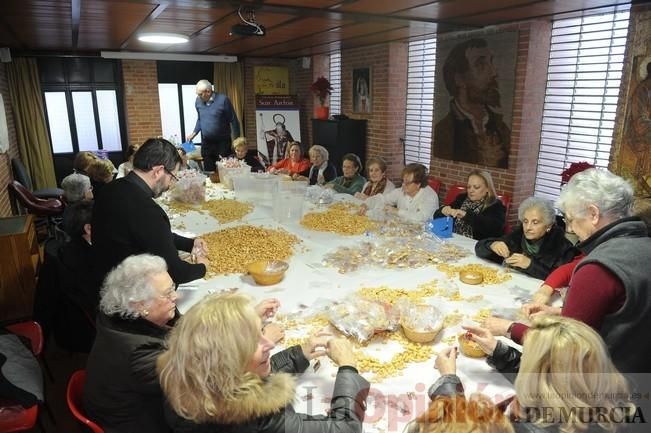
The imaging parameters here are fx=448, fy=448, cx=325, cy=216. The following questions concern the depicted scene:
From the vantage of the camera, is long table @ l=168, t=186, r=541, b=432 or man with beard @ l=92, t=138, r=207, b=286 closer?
long table @ l=168, t=186, r=541, b=432

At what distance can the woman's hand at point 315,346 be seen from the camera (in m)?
1.58

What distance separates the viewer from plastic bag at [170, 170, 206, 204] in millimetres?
4141

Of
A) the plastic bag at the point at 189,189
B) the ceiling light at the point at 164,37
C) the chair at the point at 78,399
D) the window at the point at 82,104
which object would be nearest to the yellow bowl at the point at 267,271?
the chair at the point at 78,399

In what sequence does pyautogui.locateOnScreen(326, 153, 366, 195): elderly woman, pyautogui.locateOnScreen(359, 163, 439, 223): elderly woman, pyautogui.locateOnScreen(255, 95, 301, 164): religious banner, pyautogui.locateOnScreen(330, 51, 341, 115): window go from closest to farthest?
pyautogui.locateOnScreen(359, 163, 439, 223): elderly woman, pyautogui.locateOnScreen(326, 153, 366, 195): elderly woman, pyautogui.locateOnScreen(330, 51, 341, 115): window, pyautogui.locateOnScreen(255, 95, 301, 164): religious banner

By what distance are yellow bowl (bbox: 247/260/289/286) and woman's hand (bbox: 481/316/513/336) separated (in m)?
1.02

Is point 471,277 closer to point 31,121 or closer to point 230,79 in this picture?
point 230,79

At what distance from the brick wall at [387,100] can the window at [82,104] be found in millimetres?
4381

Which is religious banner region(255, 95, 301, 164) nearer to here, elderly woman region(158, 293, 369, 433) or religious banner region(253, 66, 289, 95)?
religious banner region(253, 66, 289, 95)

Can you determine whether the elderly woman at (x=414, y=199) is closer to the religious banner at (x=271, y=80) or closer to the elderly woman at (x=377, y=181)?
the elderly woman at (x=377, y=181)

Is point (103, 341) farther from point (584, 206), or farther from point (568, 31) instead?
point (568, 31)

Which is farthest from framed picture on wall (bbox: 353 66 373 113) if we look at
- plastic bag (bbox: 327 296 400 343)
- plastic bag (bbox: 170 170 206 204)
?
plastic bag (bbox: 327 296 400 343)

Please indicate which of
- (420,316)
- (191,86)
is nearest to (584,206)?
(420,316)

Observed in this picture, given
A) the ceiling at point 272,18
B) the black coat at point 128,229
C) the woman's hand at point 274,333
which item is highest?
the ceiling at point 272,18

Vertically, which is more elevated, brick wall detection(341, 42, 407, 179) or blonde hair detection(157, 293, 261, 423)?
brick wall detection(341, 42, 407, 179)
